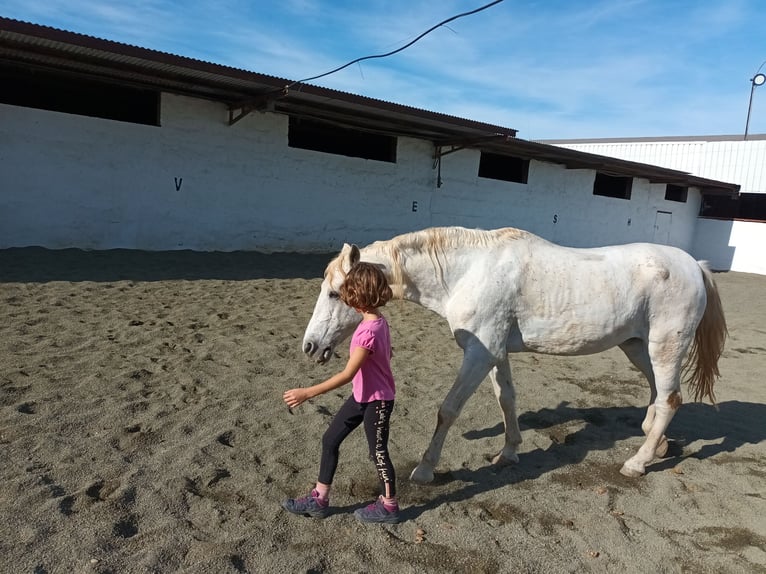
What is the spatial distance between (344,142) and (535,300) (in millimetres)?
10414

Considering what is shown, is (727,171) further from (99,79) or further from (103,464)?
(103,464)

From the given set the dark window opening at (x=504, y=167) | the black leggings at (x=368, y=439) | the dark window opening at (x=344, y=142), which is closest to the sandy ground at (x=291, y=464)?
the black leggings at (x=368, y=439)

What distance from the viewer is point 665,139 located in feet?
82.2

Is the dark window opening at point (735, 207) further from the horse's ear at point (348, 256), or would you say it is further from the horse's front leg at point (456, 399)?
the horse's ear at point (348, 256)

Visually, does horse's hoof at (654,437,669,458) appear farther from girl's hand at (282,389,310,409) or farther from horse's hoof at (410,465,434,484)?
girl's hand at (282,389,310,409)

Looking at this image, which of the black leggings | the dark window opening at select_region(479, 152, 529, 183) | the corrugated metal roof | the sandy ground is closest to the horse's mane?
the black leggings

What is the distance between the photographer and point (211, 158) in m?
9.95

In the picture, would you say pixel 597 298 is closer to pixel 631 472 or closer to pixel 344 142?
pixel 631 472

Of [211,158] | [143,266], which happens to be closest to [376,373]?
[143,266]

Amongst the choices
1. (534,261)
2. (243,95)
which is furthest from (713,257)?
(534,261)

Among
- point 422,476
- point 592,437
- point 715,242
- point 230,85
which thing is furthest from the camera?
point 715,242

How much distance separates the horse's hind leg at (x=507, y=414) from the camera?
3586mm

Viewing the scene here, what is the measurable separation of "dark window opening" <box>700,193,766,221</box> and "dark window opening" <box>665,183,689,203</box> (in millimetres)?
1578

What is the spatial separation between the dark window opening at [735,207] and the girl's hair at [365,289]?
23.3 meters
